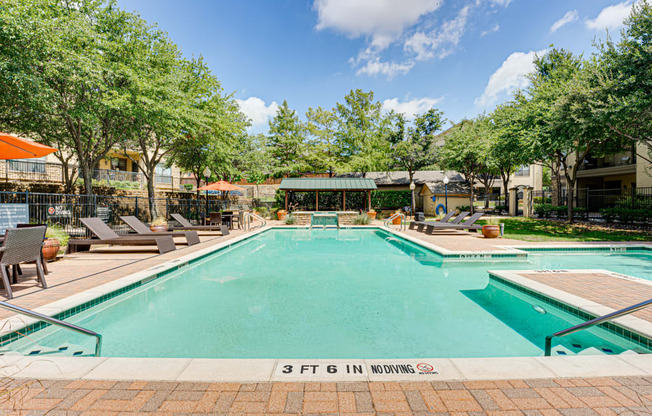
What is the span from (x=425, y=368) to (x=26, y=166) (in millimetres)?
28064

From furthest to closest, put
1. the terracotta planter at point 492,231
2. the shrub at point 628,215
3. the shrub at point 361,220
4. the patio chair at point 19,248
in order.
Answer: the shrub at point 361,220 → the shrub at point 628,215 → the terracotta planter at point 492,231 → the patio chair at point 19,248

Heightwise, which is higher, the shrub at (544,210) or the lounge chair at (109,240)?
the shrub at (544,210)

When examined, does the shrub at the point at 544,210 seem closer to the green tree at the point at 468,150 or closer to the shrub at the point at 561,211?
the shrub at the point at 561,211

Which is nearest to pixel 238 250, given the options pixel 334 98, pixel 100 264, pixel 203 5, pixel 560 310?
pixel 100 264

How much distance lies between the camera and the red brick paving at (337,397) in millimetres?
2111

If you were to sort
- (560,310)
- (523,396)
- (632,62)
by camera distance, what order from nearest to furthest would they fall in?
1. (523,396)
2. (560,310)
3. (632,62)

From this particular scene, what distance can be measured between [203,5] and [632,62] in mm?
19596

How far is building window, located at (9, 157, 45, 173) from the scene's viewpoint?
63.3 ft

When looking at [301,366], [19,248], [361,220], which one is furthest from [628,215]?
[19,248]

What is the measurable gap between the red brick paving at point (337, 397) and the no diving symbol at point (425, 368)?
9.1 inches

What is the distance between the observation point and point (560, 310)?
14.9ft

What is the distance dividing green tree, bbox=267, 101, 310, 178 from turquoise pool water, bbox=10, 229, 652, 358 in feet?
72.3

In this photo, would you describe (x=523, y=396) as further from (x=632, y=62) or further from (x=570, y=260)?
(x=632, y=62)

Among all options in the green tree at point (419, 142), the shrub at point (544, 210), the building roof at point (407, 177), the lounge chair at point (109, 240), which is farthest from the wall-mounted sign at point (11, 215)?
the shrub at point (544, 210)
